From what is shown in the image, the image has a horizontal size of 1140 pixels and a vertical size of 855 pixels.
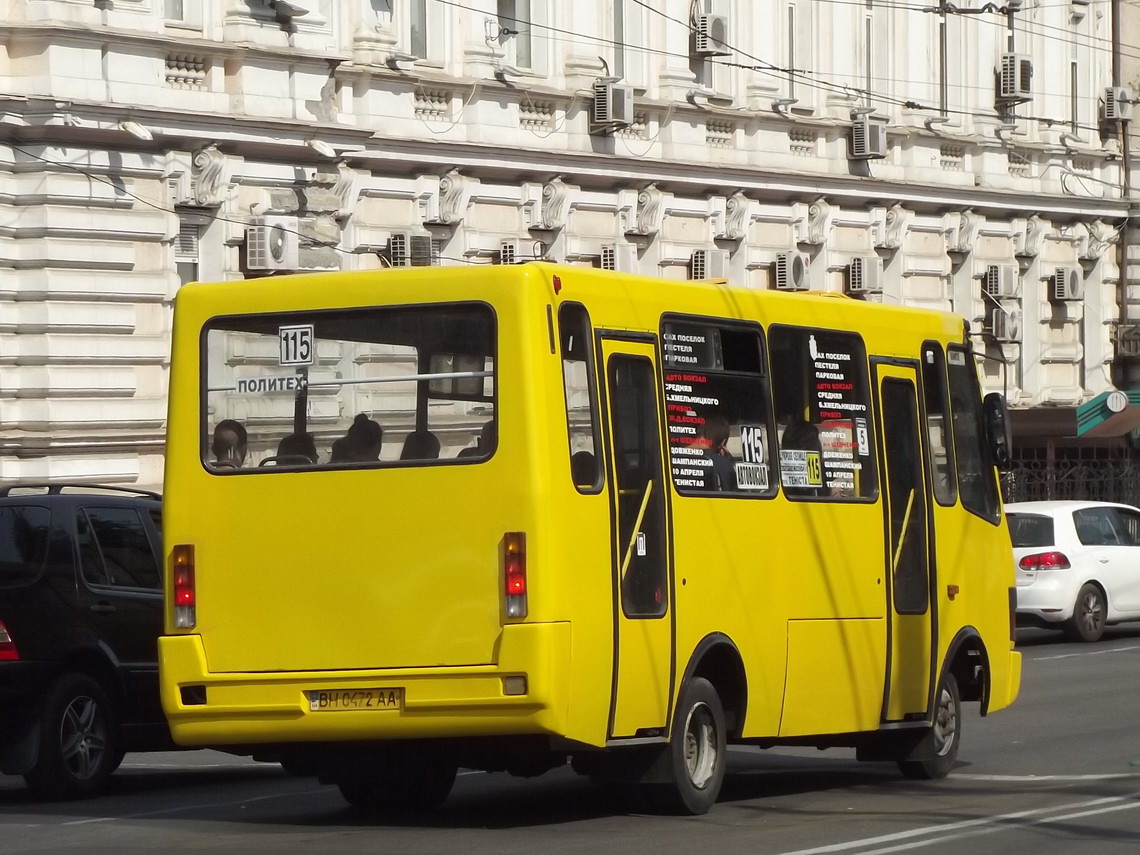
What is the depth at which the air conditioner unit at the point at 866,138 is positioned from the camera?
36.3 meters

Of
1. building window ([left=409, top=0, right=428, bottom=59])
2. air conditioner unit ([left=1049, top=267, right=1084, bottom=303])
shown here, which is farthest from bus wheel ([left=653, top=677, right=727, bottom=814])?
air conditioner unit ([left=1049, top=267, right=1084, bottom=303])

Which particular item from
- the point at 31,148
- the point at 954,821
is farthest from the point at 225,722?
the point at 31,148

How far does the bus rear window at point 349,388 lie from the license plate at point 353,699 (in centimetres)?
104

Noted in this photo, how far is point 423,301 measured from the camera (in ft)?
35.5

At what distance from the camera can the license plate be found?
10.6 m

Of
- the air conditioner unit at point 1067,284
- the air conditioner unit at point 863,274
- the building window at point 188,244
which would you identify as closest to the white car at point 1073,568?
the building window at point 188,244

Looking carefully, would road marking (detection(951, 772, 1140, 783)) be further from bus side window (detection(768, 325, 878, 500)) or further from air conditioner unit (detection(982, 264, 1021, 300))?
air conditioner unit (detection(982, 264, 1021, 300))

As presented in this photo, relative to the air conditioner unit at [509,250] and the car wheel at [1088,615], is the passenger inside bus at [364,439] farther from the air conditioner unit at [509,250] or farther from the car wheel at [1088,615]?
the air conditioner unit at [509,250]

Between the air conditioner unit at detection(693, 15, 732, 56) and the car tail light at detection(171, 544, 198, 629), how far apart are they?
2382 cm

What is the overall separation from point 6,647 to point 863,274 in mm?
25298

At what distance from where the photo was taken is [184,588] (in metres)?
11.1

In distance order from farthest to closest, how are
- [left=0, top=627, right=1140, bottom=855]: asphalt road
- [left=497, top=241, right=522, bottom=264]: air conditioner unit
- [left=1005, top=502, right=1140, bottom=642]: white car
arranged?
[left=497, top=241, right=522, bottom=264]: air conditioner unit → [left=1005, top=502, right=1140, bottom=642]: white car → [left=0, top=627, right=1140, bottom=855]: asphalt road

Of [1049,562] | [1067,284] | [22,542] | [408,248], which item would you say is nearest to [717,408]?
[22,542]

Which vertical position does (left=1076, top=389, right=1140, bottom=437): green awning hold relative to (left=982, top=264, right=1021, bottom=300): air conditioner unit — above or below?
below
